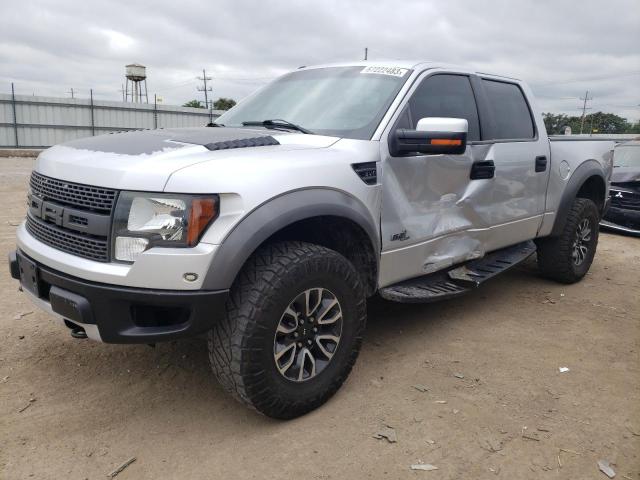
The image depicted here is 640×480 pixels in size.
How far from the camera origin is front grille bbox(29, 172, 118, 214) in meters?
2.30

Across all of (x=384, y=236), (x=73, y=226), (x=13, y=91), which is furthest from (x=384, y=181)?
(x=13, y=91)

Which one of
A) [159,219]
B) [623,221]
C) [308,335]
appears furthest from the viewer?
[623,221]

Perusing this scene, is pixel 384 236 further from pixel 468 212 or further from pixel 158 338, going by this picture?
pixel 158 338

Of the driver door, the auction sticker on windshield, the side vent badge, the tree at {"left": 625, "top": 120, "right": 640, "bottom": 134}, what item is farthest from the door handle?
the tree at {"left": 625, "top": 120, "right": 640, "bottom": 134}

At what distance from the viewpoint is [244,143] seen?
272cm

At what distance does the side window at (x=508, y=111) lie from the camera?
4184 millimetres

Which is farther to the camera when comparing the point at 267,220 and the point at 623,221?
the point at 623,221

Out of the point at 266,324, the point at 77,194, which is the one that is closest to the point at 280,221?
the point at 266,324

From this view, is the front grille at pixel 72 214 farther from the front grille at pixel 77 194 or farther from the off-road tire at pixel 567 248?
the off-road tire at pixel 567 248

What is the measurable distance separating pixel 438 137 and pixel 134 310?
5.84 ft

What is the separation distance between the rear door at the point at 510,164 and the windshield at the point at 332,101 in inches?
36.3

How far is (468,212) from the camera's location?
3.72m

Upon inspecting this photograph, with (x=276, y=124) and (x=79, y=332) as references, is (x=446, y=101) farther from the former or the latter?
(x=79, y=332)

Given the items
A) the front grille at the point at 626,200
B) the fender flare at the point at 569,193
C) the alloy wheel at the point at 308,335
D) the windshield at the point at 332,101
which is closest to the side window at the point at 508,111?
the fender flare at the point at 569,193
